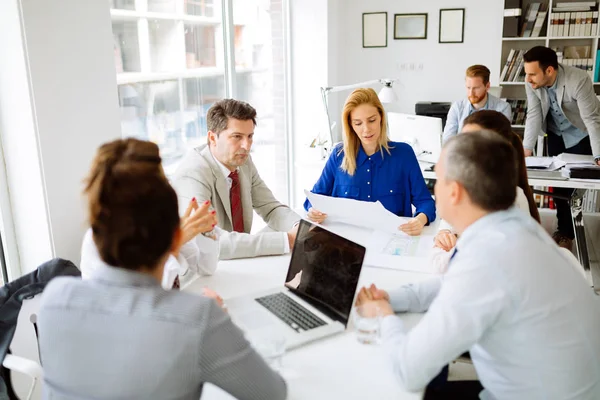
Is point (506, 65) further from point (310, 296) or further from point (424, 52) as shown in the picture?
point (310, 296)

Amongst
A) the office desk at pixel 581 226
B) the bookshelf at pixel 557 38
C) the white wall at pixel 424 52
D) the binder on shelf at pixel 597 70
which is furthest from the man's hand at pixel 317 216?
the binder on shelf at pixel 597 70

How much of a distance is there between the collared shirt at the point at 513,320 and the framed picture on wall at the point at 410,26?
4.66 meters

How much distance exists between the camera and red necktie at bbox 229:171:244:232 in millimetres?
2420

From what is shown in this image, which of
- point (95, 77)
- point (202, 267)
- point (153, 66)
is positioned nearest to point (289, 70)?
point (153, 66)

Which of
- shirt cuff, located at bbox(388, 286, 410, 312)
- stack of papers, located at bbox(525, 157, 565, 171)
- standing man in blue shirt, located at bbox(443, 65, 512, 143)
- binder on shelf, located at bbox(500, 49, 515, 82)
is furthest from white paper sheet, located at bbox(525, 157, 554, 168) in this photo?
shirt cuff, located at bbox(388, 286, 410, 312)

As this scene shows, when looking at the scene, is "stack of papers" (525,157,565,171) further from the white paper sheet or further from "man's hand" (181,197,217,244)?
"man's hand" (181,197,217,244)

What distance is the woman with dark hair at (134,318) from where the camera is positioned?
936 mm

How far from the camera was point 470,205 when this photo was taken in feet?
4.14

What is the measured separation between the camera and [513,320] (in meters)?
1.16

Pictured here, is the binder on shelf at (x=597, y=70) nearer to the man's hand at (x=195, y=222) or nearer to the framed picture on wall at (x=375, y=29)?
the framed picture on wall at (x=375, y=29)

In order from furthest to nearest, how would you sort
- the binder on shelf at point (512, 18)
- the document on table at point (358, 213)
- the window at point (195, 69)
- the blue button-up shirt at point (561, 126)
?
the binder on shelf at point (512, 18) < the blue button-up shirt at point (561, 126) < the window at point (195, 69) < the document on table at point (358, 213)

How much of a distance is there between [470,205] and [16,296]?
1290 millimetres

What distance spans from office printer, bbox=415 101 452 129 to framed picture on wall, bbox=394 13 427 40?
742 mm

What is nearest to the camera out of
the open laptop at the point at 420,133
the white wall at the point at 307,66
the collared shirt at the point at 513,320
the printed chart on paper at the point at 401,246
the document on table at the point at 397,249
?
the collared shirt at the point at 513,320
